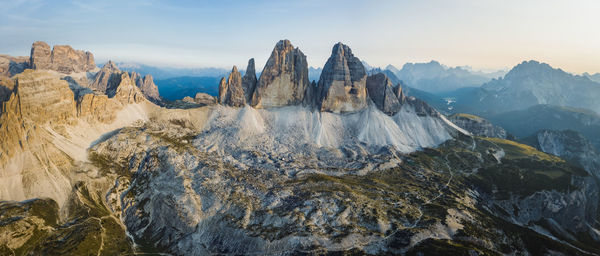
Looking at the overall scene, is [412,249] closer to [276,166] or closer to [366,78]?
[276,166]

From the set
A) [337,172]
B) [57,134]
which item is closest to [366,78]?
[337,172]

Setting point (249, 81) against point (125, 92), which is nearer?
point (125, 92)

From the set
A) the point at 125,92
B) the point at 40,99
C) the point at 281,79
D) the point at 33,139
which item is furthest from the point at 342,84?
the point at 33,139

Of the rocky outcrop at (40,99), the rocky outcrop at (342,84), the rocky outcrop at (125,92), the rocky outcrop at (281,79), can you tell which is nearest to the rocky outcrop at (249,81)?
the rocky outcrop at (281,79)

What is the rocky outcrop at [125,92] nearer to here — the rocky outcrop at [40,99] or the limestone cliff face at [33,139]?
the rocky outcrop at [40,99]

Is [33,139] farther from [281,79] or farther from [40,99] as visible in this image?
[281,79]
